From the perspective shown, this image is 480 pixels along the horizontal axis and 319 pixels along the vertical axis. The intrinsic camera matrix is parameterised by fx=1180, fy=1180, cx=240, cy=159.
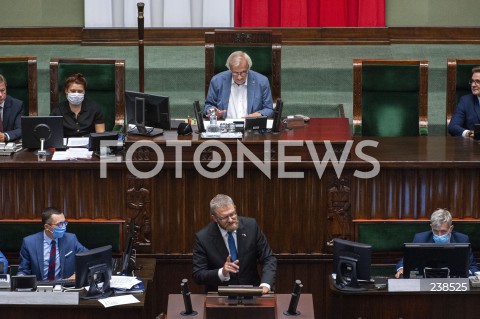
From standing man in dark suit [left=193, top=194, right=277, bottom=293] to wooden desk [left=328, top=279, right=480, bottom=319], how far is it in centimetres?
48

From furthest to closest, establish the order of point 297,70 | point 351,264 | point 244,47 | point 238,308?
A: point 297,70
point 244,47
point 351,264
point 238,308

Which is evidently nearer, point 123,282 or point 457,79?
point 123,282

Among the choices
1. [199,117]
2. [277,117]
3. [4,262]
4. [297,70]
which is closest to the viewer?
[4,262]

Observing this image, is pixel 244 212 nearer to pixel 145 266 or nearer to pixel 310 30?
pixel 145 266

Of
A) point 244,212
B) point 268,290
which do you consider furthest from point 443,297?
point 244,212

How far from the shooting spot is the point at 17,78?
866cm

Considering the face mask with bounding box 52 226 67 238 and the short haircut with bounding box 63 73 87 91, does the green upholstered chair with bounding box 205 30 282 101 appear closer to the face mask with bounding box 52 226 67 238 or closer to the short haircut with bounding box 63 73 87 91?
the short haircut with bounding box 63 73 87 91

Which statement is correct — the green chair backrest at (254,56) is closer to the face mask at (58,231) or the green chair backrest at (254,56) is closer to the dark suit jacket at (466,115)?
the dark suit jacket at (466,115)

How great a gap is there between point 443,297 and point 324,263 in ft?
3.62

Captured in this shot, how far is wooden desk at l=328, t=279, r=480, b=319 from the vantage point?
662 cm

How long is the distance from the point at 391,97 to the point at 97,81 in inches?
84.9

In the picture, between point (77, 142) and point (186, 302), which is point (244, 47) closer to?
point (77, 142)

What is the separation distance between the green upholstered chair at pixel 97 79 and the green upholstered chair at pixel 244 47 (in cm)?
67

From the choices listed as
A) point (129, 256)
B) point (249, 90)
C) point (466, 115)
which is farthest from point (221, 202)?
point (466, 115)
